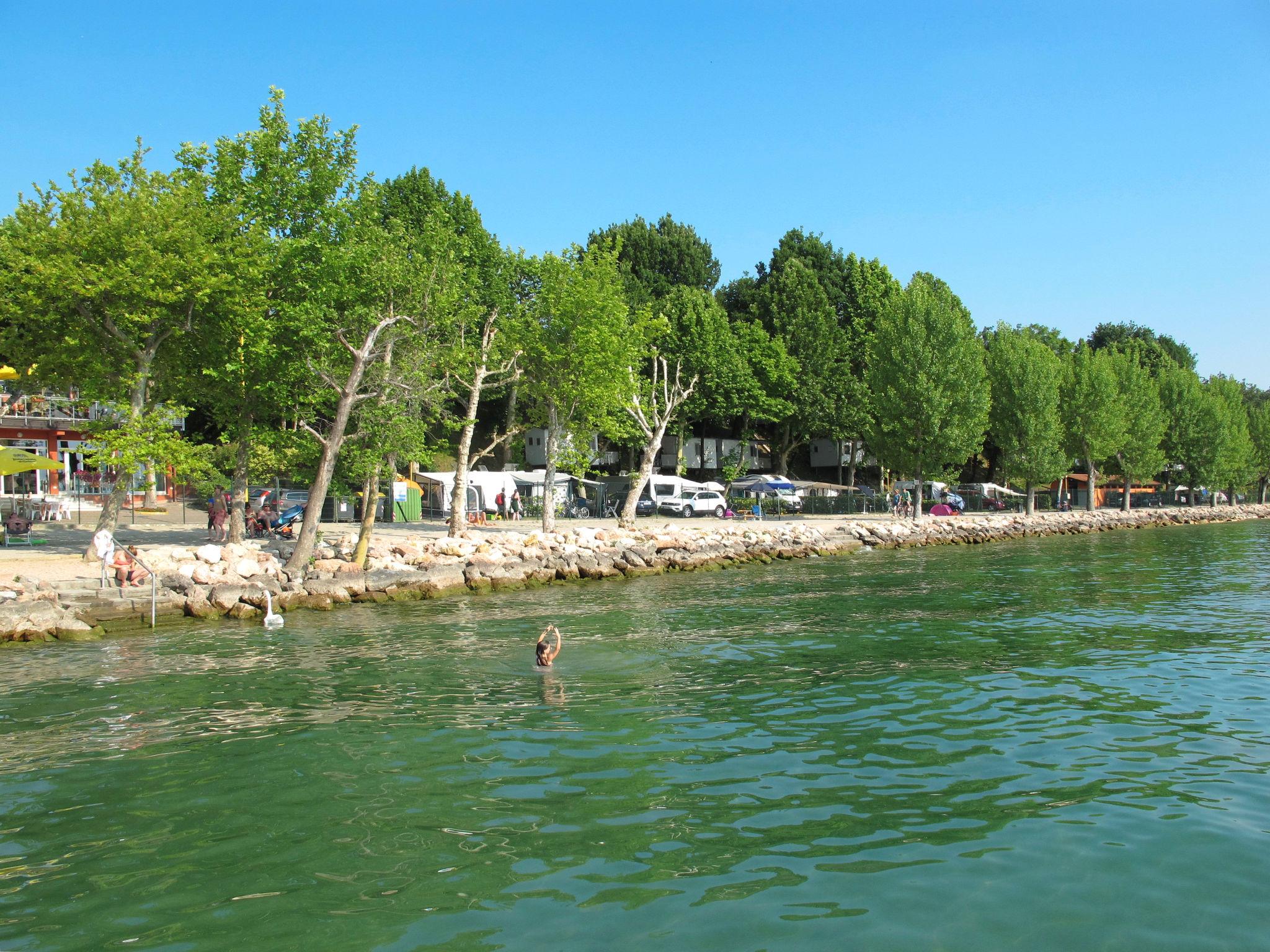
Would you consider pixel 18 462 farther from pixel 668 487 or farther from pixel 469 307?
pixel 668 487

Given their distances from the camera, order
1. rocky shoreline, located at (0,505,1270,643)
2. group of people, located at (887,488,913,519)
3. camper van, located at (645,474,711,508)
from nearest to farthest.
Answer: rocky shoreline, located at (0,505,1270,643) → group of people, located at (887,488,913,519) → camper van, located at (645,474,711,508)

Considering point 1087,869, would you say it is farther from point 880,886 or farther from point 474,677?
point 474,677

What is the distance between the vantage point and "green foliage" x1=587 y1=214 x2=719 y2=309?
62.5 metres

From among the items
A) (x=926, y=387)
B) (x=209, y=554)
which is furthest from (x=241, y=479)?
(x=926, y=387)

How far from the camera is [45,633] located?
18594mm

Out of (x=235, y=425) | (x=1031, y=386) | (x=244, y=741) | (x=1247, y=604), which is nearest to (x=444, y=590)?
(x=235, y=425)

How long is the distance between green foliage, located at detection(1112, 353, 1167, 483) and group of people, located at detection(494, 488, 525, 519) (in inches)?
1812

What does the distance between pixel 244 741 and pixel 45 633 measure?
10382mm

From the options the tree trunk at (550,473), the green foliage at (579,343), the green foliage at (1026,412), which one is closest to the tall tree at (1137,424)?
the green foliage at (1026,412)

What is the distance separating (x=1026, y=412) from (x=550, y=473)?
35.6 m

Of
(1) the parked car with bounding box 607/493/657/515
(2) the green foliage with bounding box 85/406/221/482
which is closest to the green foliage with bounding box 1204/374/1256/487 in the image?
(1) the parked car with bounding box 607/493/657/515

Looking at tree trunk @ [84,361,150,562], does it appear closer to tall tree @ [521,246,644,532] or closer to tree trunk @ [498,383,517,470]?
tall tree @ [521,246,644,532]

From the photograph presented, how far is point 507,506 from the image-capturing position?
155 feet

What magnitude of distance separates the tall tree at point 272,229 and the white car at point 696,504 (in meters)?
28.5
